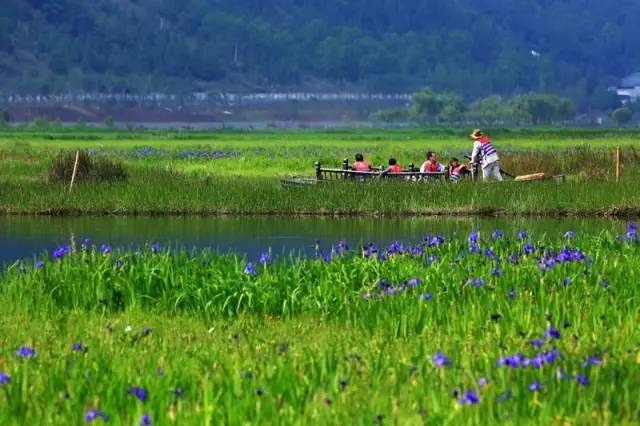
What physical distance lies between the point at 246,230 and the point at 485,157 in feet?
30.0

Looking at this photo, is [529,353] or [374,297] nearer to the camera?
[529,353]

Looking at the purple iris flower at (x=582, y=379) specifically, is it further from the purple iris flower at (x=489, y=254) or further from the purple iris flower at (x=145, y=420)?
the purple iris flower at (x=489, y=254)

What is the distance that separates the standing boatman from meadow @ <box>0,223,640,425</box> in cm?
1766

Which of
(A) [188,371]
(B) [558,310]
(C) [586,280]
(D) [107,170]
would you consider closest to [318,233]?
(D) [107,170]

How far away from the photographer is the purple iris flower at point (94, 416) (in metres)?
9.28

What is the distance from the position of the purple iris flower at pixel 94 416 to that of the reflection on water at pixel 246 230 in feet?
55.1

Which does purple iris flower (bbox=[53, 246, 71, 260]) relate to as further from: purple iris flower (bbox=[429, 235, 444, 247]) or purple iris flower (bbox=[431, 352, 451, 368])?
purple iris flower (bbox=[431, 352, 451, 368])

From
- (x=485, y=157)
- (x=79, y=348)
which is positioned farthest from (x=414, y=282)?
(x=485, y=157)

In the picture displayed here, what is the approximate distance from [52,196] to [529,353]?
26.9 m

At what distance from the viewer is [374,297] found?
16.2 metres

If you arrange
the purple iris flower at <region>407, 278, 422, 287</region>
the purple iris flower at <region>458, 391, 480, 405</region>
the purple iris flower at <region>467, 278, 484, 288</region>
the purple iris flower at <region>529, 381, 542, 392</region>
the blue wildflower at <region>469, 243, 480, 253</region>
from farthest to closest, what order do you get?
the blue wildflower at <region>469, 243, 480, 253</region> → the purple iris flower at <region>407, 278, 422, 287</region> → the purple iris flower at <region>467, 278, 484, 288</region> → the purple iris flower at <region>529, 381, 542, 392</region> → the purple iris flower at <region>458, 391, 480, 405</region>

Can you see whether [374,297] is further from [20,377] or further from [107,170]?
[107,170]

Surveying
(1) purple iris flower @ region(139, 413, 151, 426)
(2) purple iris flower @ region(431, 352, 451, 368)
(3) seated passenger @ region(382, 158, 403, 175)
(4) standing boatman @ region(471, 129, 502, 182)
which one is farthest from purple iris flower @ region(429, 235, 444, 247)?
(3) seated passenger @ region(382, 158, 403, 175)

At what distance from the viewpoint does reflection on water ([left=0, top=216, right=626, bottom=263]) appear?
28.9 meters
